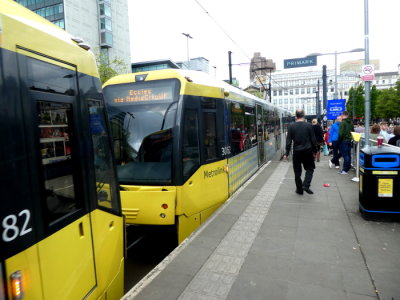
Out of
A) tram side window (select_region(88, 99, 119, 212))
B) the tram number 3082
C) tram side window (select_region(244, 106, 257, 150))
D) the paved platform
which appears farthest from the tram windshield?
tram side window (select_region(244, 106, 257, 150))

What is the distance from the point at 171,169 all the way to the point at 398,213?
381cm

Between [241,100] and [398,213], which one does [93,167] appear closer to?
[398,213]

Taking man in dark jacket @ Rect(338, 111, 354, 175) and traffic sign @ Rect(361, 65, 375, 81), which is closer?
traffic sign @ Rect(361, 65, 375, 81)

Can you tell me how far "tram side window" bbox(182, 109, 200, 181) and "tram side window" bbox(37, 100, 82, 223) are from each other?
2.76m

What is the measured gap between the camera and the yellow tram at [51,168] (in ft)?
6.27

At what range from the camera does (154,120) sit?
17.5ft

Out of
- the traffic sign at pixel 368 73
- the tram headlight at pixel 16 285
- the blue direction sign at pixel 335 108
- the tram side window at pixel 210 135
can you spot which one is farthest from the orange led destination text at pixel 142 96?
the blue direction sign at pixel 335 108

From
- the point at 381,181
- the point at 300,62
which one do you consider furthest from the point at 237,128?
the point at 300,62

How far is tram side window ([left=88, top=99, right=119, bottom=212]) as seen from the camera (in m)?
3.02

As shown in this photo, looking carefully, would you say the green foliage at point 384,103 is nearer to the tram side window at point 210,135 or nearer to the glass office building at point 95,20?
the glass office building at point 95,20

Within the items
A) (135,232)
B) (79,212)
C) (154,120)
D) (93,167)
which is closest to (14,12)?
(93,167)

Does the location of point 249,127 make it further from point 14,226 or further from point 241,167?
point 14,226

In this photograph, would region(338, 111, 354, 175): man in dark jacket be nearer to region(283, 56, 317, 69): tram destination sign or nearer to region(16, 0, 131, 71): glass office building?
region(283, 56, 317, 69): tram destination sign

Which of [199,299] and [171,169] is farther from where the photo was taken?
[171,169]
